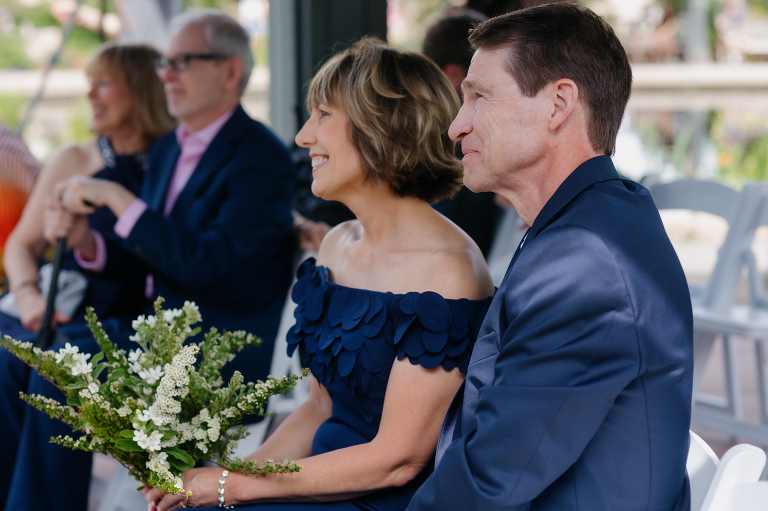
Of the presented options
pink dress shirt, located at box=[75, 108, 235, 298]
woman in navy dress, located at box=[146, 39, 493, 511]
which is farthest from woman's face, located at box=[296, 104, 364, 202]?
pink dress shirt, located at box=[75, 108, 235, 298]

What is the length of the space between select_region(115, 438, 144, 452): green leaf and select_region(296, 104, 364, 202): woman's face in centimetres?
62

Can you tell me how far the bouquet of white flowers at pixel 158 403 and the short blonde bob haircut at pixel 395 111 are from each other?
1.58 feet

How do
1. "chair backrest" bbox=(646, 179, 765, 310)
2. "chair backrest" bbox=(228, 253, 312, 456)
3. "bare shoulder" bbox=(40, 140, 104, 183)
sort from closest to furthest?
1. "chair backrest" bbox=(228, 253, 312, 456)
2. "chair backrest" bbox=(646, 179, 765, 310)
3. "bare shoulder" bbox=(40, 140, 104, 183)

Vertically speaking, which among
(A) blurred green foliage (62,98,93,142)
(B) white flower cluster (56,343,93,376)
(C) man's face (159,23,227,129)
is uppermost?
(C) man's face (159,23,227,129)

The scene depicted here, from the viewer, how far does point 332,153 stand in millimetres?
1698

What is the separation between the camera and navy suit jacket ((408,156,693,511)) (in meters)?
1.04

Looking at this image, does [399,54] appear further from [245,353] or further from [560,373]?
[245,353]

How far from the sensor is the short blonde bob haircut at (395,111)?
1659 mm

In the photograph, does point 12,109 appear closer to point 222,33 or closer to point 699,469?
point 222,33

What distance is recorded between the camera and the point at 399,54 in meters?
1.70

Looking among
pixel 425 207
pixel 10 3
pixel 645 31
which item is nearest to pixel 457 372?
pixel 425 207

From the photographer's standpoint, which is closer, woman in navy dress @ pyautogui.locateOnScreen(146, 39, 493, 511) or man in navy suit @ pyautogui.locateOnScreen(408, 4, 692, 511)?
man in navy suit @ pyautogui.locateOnScreen(408, 4, 692, 511)

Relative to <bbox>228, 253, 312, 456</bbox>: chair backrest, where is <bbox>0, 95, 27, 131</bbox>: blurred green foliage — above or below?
below

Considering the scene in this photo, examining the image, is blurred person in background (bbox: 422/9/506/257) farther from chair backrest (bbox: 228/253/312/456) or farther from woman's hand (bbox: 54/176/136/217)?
woman's hand (bbox: 54/176/136/217)
